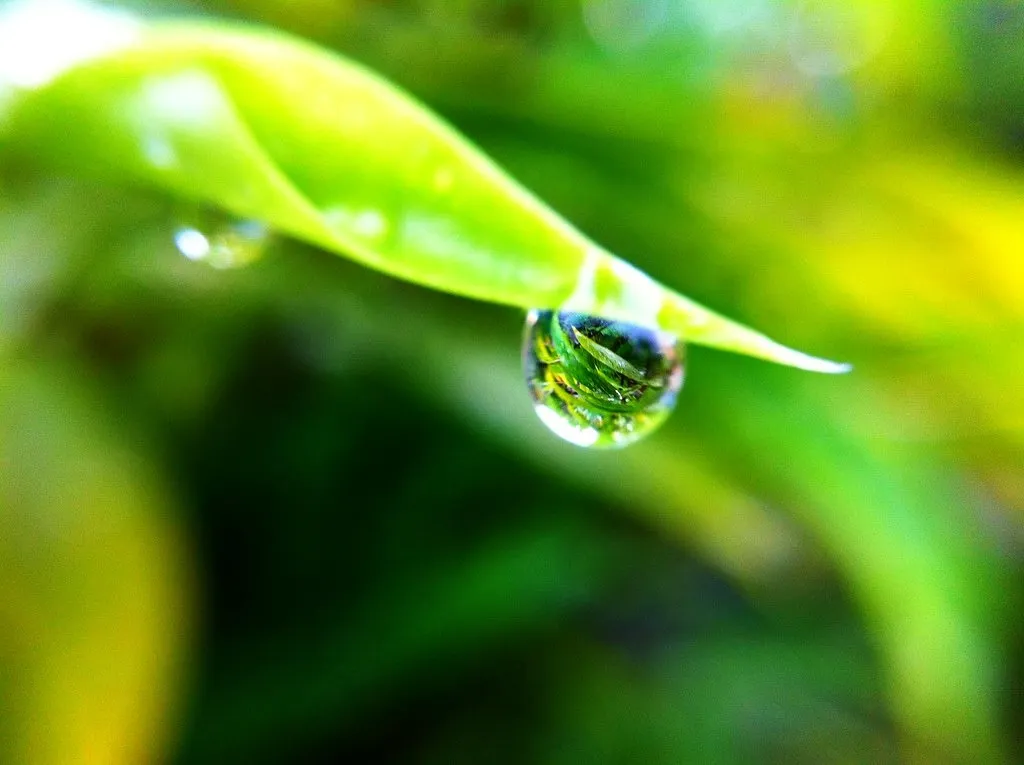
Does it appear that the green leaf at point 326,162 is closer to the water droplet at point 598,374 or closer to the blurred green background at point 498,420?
the water droplet at point 598,374

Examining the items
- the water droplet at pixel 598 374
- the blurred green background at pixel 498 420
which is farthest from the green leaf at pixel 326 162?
the blurred green background at pixel 498 420

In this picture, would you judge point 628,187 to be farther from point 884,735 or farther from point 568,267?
point 884,735

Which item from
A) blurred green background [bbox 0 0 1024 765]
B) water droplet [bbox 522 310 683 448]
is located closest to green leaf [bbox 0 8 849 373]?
water droplet [bbox 522 310 683 448]

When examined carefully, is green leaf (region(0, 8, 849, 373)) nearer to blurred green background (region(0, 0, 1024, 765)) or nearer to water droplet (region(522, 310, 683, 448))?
water droplet (region(522, 310, 683, 448))

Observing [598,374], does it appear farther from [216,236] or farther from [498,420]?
[498,420]

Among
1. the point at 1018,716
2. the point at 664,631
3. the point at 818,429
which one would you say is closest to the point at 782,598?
the point at 664,631
